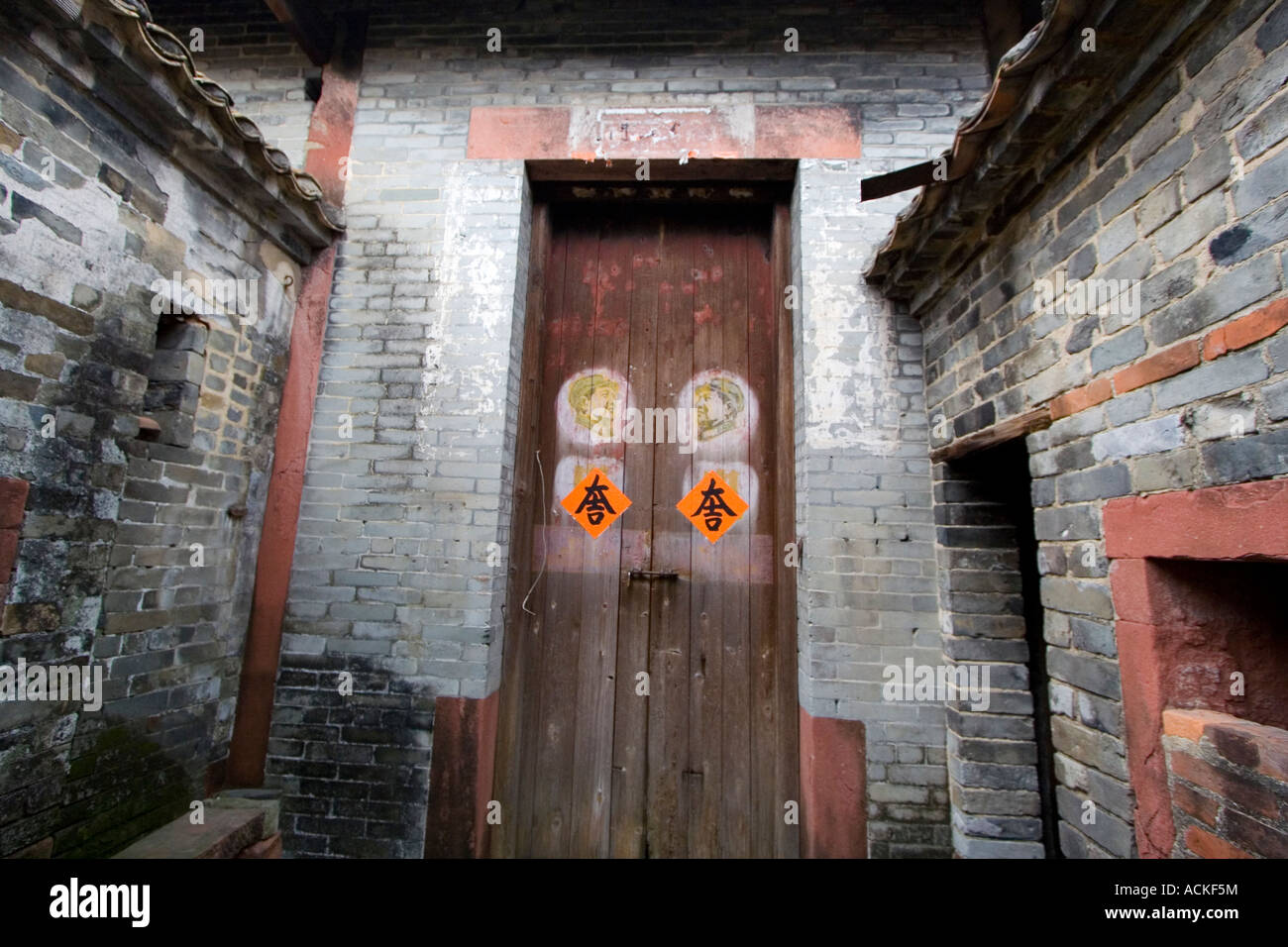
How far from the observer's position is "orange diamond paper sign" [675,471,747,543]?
324 cm

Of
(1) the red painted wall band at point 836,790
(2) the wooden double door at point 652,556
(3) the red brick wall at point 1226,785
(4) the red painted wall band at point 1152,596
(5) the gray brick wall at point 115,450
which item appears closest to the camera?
(3) the red brick wall at point 1226,785

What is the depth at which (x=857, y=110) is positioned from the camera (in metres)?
3.22

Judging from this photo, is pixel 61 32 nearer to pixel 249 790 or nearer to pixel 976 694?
pixel 249 790

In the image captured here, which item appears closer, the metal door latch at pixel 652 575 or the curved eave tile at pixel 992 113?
the curved eave tile at pixel 992 113

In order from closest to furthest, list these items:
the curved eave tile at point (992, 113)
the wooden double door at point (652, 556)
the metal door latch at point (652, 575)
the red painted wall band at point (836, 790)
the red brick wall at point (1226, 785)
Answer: the red brick wall at point (1226, 785) → the curved eave tile at point (992, 113) → the red painted wall band at point (836, 790) → the wooden double door at point (652, 556) → the metal door latch at point (652, 575)

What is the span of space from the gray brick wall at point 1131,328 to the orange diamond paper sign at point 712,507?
1296mm

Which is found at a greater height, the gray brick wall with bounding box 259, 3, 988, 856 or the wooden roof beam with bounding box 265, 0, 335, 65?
the wooden roof beam with bounding box 265, 0, 335, 65

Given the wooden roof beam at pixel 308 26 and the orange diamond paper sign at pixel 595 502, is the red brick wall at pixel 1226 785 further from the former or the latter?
the wooden roof beam at pixel 308 26

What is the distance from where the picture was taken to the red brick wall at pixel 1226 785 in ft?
4.55

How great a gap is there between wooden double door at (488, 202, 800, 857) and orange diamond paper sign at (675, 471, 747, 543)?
26 millimetres

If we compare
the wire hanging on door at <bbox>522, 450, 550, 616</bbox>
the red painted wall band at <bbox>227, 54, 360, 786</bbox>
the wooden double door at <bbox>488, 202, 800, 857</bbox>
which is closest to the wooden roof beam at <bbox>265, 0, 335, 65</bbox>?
the red painted wall band at <bbox>227, 54, 360, 786</bbox>

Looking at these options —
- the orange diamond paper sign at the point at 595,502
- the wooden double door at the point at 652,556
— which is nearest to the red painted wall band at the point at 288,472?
the wooden double door at the point at 652,556

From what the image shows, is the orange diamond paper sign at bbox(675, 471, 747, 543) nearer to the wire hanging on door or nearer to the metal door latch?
the metal door latch
